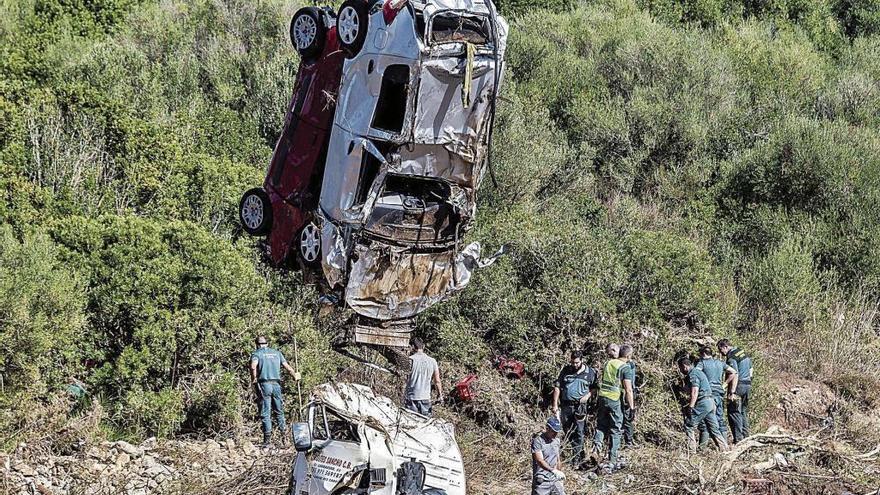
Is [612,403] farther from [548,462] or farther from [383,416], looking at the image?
[383,416]

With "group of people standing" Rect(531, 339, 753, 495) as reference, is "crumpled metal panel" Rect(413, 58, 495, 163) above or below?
above

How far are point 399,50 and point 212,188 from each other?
35.8 ft

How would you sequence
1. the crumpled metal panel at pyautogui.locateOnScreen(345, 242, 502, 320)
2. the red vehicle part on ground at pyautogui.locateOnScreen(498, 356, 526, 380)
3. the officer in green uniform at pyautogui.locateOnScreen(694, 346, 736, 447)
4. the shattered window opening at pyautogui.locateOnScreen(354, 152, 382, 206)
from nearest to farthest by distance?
the shattered window opening at pyautogui.locateOnScreen(354, 152, 382, 206) → the crumpled metal panel at pyautogui.locateOnScreen(345, 242, 502, 320) → the officer in green uniform at pyautogui.locateOnScreen(694, 346, 736, 447) → the red vehicle part on ground at pyautogui.locateOnScreen(498, 356, 526, 380)

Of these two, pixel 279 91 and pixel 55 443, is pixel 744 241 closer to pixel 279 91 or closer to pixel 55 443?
pixel 279 91

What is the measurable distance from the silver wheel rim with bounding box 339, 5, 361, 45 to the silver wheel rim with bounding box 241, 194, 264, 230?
2237mm

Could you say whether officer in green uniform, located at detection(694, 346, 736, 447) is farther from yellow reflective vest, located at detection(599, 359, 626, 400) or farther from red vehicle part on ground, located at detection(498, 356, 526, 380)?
red vehicle part on ground, located at detection(498, 356, 526, 380)

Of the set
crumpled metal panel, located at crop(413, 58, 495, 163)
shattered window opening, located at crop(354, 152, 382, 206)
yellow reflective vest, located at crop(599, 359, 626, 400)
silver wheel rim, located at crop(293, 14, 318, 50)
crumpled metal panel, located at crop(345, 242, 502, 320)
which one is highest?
silver wheel rim, located at crop(293, 14, 318, 50)

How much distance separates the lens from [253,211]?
12523 millimetres

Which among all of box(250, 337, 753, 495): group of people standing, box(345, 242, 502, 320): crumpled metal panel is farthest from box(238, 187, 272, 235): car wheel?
box(250, 337, 753, 495): group of people standing

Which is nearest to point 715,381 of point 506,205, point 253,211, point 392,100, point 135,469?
point 392,100

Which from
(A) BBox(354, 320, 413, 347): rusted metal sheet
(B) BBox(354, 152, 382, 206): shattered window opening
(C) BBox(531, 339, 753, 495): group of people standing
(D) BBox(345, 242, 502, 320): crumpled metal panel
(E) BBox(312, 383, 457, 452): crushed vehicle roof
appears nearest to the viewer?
(B) BBox(354, 152, 382, 206): shattered window opening

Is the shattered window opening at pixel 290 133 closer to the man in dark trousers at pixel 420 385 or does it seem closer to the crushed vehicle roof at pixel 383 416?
the crushed vehicle roof at pixel 383 416

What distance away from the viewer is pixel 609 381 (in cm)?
1411

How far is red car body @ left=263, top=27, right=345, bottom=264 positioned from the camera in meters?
11.7
